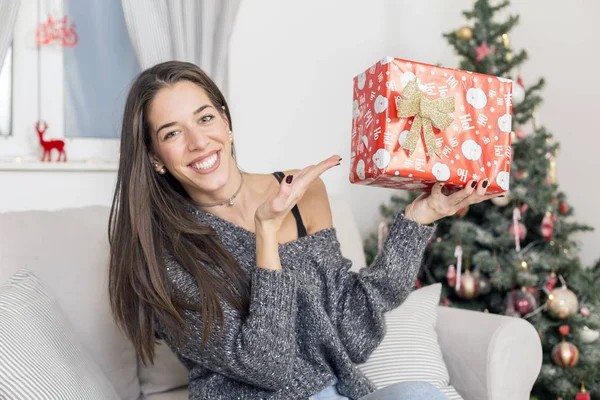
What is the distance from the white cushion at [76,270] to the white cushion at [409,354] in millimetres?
652

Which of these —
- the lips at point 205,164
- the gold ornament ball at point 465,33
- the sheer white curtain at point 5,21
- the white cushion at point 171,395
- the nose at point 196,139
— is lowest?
the white cushion at point 171,395

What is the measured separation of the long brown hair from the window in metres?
0.99

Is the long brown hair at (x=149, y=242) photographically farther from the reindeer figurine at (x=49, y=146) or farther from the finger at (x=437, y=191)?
the reindeer figurine at (x=49, y=146)

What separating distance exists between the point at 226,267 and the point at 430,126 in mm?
547

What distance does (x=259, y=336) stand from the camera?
1.36 meters

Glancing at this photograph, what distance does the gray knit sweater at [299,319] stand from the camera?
4.54ft

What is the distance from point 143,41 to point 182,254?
121cm

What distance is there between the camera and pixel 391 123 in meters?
1.31

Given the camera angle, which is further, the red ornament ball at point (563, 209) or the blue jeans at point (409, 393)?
the red ornament ball at point (563, 209)

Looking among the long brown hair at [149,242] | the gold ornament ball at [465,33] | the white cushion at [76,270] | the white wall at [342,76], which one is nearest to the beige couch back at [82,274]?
the white cushion at [76,270]

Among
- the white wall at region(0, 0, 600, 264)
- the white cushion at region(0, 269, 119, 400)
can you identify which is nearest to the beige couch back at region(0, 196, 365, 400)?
the white cushion at region(0, 269, 119, 400)

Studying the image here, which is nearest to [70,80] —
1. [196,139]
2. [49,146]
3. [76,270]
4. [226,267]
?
[49,146]

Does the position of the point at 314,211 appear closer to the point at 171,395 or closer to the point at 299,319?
the point at 299,319

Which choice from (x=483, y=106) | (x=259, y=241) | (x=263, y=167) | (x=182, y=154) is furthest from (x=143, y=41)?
(x=483, y=106)
